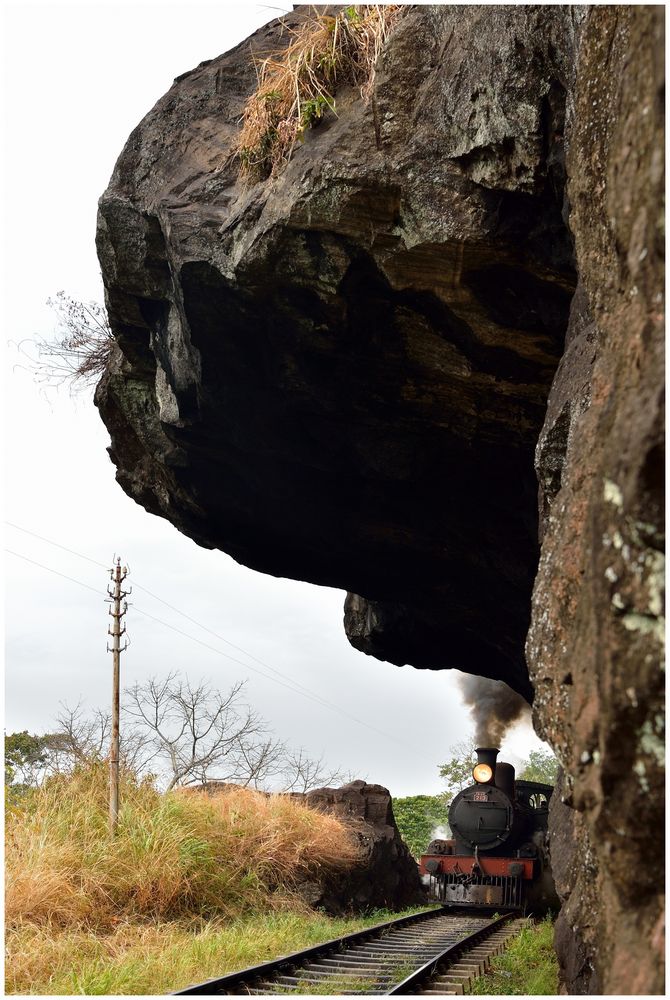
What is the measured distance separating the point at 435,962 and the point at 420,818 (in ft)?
70.6

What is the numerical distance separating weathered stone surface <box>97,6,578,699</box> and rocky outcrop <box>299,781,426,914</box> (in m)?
3.73

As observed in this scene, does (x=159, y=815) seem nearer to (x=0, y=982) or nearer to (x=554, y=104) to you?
(x=0, y=982)

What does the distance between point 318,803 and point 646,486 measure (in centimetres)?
1301

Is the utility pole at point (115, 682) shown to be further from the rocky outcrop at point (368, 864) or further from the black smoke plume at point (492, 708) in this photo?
the black smoke plume at point (492, 708)

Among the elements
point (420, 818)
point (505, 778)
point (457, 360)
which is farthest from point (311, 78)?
point (420, 818)

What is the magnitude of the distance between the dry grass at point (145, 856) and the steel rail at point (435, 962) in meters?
2.41

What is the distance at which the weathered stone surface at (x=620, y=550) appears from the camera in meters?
2.57

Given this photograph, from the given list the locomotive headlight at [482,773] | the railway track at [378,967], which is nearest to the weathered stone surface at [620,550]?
the railway track at [378,967]

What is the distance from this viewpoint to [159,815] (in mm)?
9992

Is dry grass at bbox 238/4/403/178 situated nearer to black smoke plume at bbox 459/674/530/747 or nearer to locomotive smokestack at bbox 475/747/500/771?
locomotive smokestack at bbox 475/747/500/771

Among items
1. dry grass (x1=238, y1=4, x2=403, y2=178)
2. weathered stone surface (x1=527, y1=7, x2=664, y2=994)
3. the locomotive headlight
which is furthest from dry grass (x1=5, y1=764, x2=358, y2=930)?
dry grass (x1=238, y1=4, x2=403, y2=178)

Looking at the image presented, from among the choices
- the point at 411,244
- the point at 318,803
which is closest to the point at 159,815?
the point at 318,803

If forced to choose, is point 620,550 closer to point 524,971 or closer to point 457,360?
point 457,360

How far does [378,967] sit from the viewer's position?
7551 millimetres
